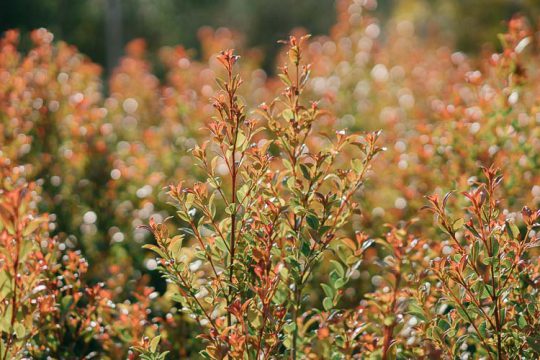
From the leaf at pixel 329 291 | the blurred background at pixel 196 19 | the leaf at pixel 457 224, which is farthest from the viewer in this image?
the blurred background at pixel 196 19

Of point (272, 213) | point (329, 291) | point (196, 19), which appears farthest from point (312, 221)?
point (196, 19)

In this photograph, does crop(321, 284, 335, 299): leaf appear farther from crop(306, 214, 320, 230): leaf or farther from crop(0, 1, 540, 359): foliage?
crop(306, 214, 320, 230): leaf

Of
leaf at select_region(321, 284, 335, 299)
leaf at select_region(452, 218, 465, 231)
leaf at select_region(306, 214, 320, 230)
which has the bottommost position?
leaf at select_region(321, 284, 335, 299)

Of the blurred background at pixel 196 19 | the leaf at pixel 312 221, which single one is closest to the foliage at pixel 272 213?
the leaf at pixel 312 221

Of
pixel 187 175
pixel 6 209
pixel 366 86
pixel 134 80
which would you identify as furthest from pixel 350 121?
pixel 6 209

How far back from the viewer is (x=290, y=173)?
85.7 inches

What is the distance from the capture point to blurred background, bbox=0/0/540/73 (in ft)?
52.6

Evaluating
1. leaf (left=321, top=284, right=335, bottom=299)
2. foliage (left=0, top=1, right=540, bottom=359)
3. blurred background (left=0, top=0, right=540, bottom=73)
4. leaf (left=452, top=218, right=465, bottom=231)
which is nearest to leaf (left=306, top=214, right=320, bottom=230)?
foliage (left=0, top=1, right=540, bottom=359)

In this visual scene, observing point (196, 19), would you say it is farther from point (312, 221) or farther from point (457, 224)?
point (457, 224)

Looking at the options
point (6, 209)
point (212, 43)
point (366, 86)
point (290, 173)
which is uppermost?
point (212, 43)

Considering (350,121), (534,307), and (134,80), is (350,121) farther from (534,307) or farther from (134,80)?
(534,307)

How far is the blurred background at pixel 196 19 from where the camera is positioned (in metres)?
16.0

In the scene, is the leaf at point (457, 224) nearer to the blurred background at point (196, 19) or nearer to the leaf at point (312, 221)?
the leaf at point (312, 221)

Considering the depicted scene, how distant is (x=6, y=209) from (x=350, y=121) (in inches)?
157
